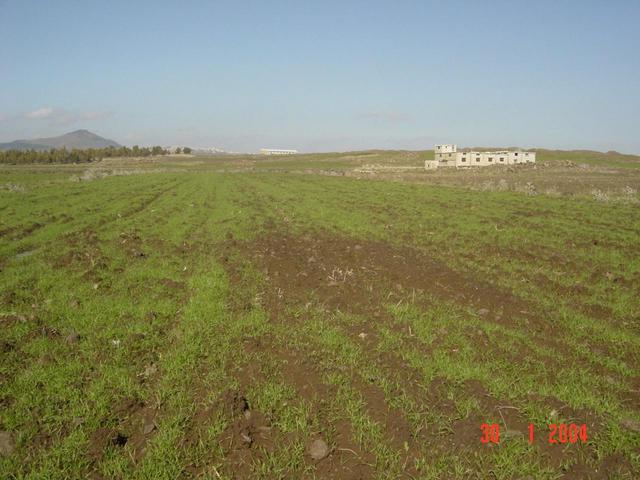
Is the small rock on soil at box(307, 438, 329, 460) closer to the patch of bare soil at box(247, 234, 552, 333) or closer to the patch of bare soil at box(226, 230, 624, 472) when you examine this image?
the patch of bare soil at box(226, 230, 624, 472)

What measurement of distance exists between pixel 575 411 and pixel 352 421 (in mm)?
3169

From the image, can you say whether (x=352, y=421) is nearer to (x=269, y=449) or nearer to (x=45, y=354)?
(x=269, y=449)

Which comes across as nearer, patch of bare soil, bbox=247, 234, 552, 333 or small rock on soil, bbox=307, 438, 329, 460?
small rock on soil, bbox=307, 438, 329, 460

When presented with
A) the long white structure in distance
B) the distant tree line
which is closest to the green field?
the long white structure in distance

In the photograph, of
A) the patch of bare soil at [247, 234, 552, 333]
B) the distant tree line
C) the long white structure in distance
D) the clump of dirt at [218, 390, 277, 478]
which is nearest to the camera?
the clump of dirt at [218, 390, 277, 478]
